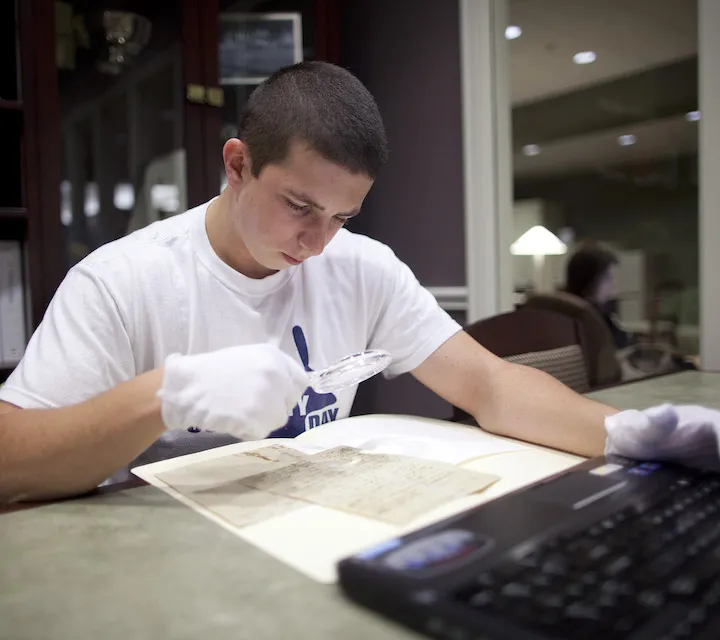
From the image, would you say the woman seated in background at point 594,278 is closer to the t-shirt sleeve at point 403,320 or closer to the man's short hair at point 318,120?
the t-shirt sleeve at point 403,320

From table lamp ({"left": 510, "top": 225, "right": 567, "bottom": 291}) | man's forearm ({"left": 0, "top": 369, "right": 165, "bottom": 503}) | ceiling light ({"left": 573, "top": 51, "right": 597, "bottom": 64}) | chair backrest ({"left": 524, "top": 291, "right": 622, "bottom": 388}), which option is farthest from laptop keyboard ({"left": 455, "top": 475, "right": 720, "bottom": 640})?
ceiling light ({"left": 573, "top": 51, "right": 597, "bottom": 64})

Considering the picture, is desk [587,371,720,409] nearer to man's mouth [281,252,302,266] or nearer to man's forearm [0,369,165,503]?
man's mouth [281,252,302,266]

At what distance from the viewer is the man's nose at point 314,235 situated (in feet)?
3.12

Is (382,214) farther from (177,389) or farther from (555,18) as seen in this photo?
(177,389)

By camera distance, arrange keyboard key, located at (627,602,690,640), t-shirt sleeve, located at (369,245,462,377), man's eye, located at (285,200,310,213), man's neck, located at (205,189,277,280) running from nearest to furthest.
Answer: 1. keyboard key, located at (627,602,690,640)
2. man's eye, located at (285,200,310,213)
3. man's neck, located at (205,189,277,280)
4. t-shirt sleeve, located at (369,245,462,377)

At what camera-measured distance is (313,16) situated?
7.45 feet

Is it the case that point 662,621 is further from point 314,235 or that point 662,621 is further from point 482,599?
point 314,235

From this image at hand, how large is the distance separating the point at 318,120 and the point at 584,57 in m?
3.31

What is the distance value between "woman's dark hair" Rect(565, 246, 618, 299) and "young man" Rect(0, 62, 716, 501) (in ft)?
6.38

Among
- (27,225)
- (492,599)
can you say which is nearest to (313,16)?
(27,225)

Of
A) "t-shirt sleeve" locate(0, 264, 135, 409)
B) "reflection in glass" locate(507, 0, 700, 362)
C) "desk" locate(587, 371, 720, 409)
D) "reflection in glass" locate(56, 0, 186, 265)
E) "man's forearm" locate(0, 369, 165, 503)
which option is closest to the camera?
"man's forearm" locate(0, 369, 165, 503)

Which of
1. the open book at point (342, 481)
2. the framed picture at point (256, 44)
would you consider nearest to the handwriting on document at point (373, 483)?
the open book at point (342, 481)

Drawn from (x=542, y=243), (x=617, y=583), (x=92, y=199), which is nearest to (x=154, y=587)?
(x=617, y=583)

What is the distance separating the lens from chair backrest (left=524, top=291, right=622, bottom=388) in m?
2.10
